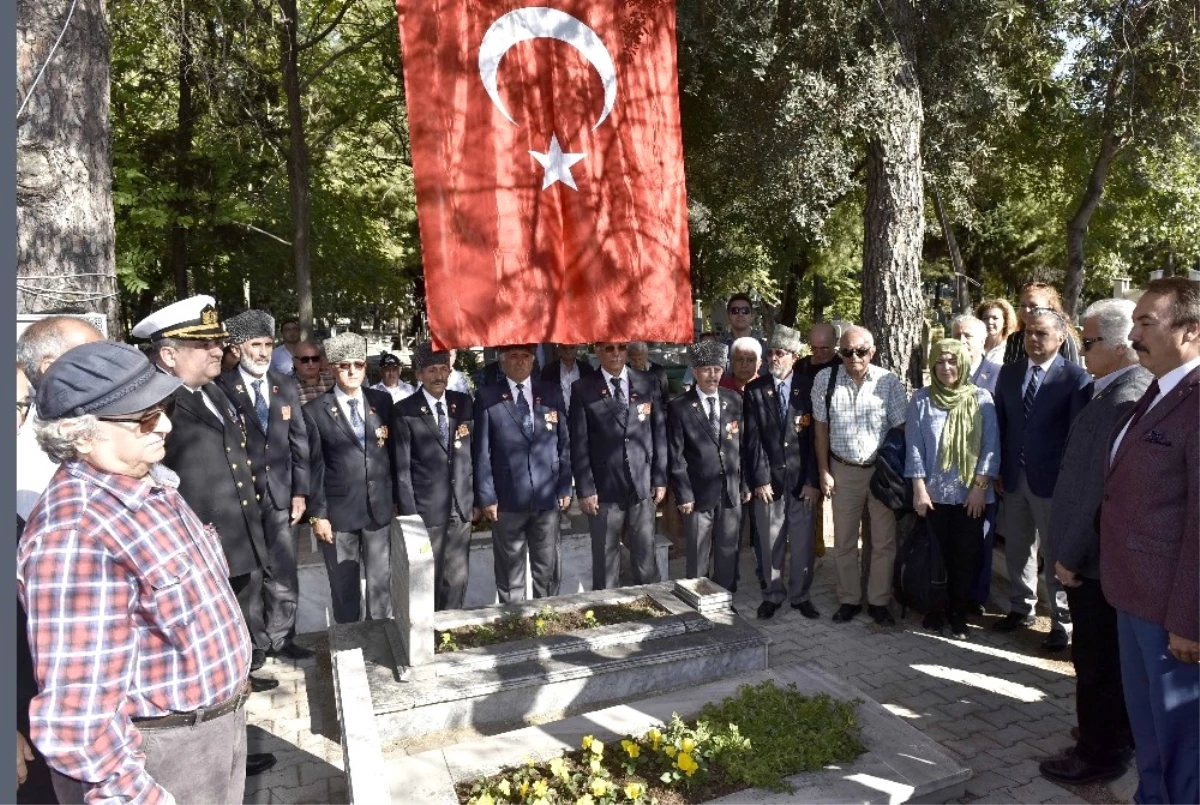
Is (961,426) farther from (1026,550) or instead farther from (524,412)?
(524,412)

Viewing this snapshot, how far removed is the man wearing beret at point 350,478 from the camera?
5.62 metres

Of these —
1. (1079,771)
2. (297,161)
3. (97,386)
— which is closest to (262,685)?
(97,386)

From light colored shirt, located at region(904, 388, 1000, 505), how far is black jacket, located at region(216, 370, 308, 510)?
161 inches

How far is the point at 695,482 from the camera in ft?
20.7

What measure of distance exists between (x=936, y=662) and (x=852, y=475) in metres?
1.35

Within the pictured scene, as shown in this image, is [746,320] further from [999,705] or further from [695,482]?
[999,705]

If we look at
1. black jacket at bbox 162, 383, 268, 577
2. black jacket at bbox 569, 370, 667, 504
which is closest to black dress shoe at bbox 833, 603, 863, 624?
black jacket at bbox 569, 370, 667, 504

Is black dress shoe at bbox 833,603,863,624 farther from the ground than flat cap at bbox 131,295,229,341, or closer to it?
closer to it

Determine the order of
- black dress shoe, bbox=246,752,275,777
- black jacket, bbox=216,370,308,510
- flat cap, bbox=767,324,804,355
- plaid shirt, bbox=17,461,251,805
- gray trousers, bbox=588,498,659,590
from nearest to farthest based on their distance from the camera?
plaid shirt, bbox=17,461,251,805 → black dress shoe, bbox=246,752,275,777 → black jacket, bbox=216,370,308,510 → gray trousers, bbox=588,498,659,590 → flat cap, bbox=767,324,804,355

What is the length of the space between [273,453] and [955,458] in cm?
449

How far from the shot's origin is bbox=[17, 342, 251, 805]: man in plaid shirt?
81.4 inches

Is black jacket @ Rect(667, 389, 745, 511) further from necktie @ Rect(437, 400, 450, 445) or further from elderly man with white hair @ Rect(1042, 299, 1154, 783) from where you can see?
elderly man with white hair @ Rect(1042, 299, 1154, 783)

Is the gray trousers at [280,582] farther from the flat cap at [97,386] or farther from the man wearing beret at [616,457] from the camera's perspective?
the flat cap at [97,386]

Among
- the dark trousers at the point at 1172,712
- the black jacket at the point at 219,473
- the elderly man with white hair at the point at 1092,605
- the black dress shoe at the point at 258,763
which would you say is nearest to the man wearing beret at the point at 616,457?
the black jacket at the point at 219,473
